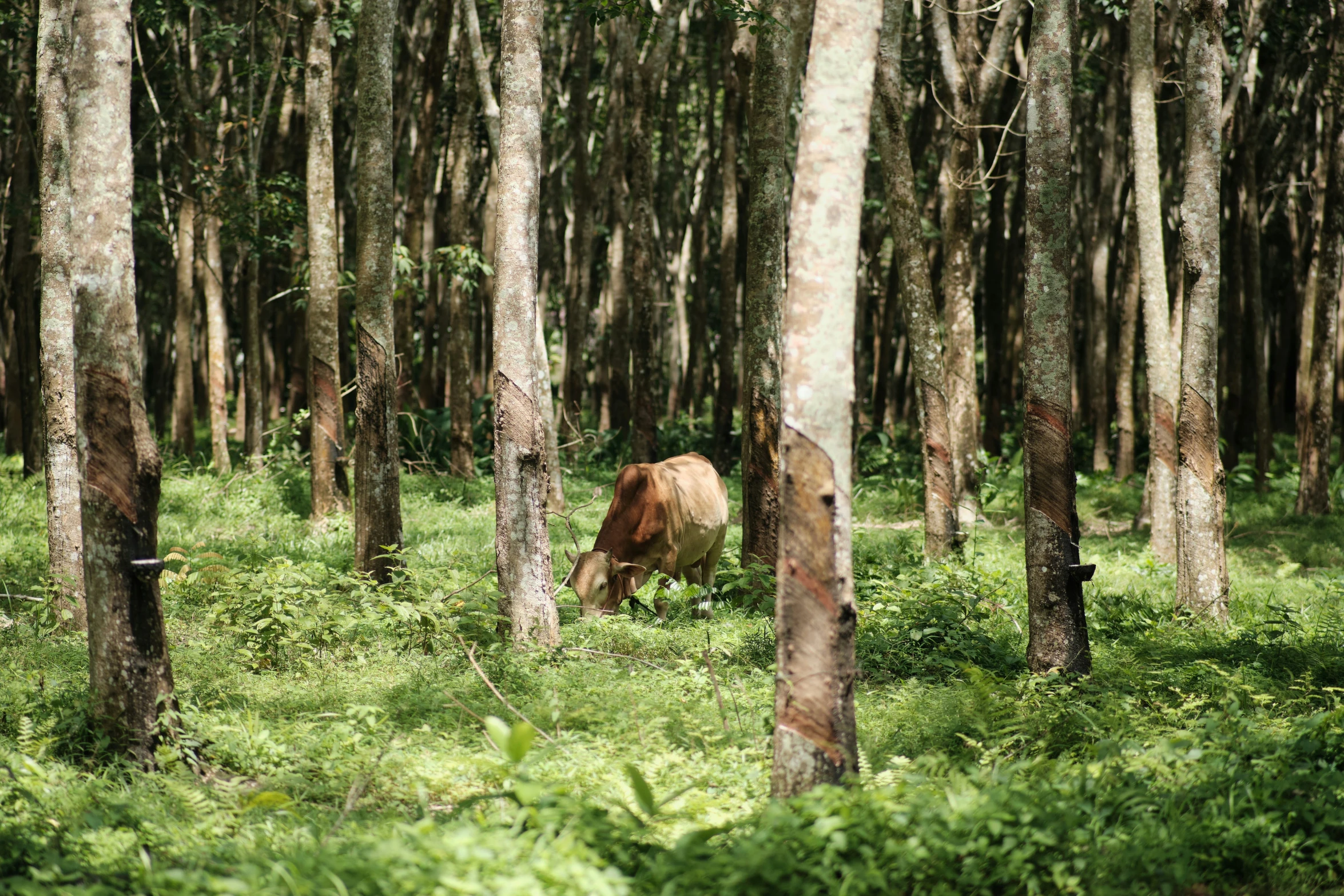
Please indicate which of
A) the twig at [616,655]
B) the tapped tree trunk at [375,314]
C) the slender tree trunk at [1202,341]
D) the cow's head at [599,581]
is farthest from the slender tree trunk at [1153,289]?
the tapped tree trunk at [375,314]

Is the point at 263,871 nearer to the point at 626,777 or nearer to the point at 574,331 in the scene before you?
the point at 626,777

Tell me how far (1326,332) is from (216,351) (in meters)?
14.6

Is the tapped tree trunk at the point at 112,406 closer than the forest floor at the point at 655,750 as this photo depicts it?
No

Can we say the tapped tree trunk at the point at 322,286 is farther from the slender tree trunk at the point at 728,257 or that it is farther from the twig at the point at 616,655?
the slender tree trunk at the point at 728,257

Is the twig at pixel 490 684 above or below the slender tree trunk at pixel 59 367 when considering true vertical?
below

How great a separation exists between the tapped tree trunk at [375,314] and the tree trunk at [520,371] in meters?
1.76

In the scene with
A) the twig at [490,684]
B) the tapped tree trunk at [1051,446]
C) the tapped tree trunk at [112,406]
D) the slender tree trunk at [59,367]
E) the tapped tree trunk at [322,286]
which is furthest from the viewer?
the tapped tree trunk at [322,286]

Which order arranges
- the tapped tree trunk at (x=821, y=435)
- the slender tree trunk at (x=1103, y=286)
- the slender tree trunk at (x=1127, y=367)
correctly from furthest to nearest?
the slender tree trunk at (x=1103, y=286)
the slender tree trunk at (x=1127, y=367)
the tapped tree trunk at (x=821, y=435)

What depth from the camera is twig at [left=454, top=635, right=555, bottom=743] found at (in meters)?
5.22

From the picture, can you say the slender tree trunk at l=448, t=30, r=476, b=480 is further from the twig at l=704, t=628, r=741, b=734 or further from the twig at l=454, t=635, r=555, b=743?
the twig at l=704, t=628, r=741, b=734

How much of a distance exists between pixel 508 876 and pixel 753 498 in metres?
5.69

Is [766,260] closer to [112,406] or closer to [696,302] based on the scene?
[112,406]

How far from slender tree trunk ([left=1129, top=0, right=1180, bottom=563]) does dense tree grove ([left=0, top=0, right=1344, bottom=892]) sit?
5cm

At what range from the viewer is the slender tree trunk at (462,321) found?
48.2ft
